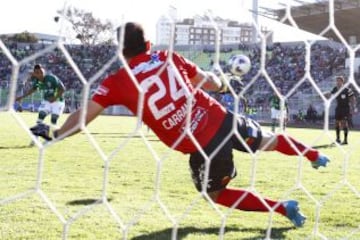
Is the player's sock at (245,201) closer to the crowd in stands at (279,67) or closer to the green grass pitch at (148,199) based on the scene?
the green grass pitch at (148,199)

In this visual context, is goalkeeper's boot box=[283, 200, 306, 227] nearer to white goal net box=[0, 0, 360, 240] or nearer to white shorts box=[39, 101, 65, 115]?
white goal net box=[0, 0, 360, 240]

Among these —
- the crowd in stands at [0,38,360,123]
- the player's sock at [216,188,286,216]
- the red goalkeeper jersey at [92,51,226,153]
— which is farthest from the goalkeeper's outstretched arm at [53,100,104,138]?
the crowd in stands at [0,38,360,123]

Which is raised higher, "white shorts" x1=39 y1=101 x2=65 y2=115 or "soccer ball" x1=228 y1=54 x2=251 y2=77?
"soccer ball" x1=228 y1=54 x2=251 y2=77

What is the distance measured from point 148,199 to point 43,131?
1857 millimetres

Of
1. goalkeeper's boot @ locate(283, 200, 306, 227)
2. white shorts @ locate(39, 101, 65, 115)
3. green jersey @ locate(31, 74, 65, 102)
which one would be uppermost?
green jersey @ locate(31, 74, 65, 102)

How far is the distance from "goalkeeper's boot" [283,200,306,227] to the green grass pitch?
0.22 feet

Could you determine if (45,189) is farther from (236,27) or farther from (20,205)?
(236,27)

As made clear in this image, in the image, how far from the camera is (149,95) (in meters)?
3.27

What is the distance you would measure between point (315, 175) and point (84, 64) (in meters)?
14.9

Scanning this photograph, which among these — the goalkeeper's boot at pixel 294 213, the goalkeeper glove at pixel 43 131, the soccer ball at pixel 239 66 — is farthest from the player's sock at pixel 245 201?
the goalkeeper glove at pixel 43 131

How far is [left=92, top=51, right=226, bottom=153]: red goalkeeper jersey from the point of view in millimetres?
3119

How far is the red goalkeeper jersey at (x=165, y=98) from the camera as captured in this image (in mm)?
3119

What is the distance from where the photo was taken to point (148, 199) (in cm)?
475

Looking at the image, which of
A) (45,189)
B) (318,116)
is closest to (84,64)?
(318,116)
